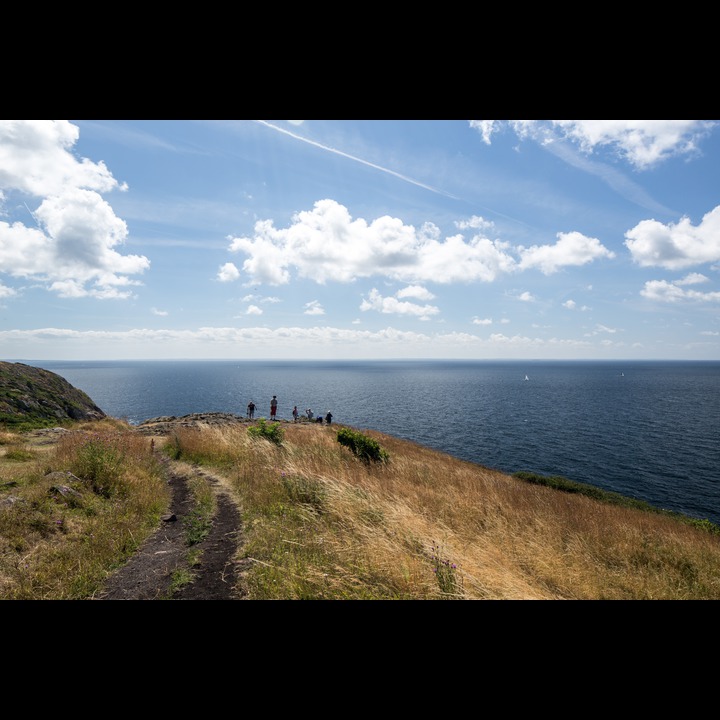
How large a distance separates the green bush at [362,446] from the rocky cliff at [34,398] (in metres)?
17.1

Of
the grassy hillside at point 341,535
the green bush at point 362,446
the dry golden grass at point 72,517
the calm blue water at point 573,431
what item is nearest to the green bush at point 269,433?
the grassy hillside at point 341,535

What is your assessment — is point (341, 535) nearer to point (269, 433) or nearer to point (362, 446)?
point (362, 446)

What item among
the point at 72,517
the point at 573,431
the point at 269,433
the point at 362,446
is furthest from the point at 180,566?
the point at 573,431

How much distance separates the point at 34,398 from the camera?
2320 centimetres

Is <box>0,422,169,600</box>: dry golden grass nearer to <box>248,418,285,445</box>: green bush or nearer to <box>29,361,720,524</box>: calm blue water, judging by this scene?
<box>248,418,285,445</box>: green bush

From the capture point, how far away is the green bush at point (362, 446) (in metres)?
12.2

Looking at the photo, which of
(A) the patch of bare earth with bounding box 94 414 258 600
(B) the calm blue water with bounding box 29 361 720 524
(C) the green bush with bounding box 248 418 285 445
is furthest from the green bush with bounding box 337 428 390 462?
(B) the calm blue water with bounding box 29 361 720 524

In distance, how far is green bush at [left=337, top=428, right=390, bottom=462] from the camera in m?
12.2

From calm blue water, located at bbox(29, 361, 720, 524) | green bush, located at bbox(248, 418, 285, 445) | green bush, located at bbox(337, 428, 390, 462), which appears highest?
green bush, located at bbox(248, 418, 285, 445)

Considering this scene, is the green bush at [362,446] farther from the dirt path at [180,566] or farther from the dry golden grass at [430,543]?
the dirt path at [180,566]

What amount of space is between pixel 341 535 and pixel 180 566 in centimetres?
235

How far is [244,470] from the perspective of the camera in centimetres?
943

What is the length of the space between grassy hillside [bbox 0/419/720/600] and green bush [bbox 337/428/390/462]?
51.8 inches
